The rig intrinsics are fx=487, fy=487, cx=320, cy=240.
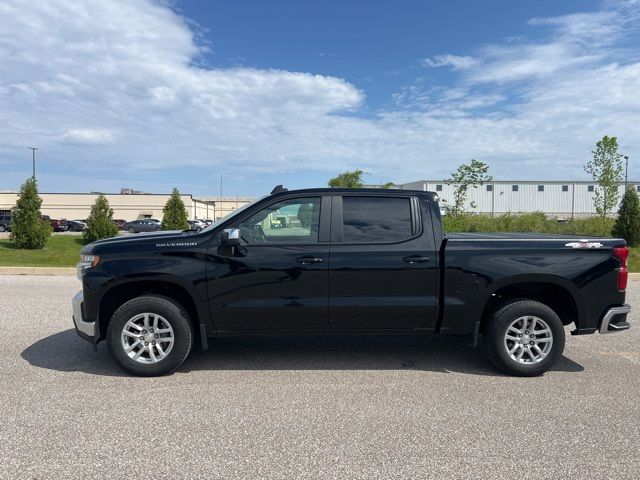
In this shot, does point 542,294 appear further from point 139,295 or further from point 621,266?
point 139,295

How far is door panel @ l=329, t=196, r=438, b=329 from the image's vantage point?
473 centimetres

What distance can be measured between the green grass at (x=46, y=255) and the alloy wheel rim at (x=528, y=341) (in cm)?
1432

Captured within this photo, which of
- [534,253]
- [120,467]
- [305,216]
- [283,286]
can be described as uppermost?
[305,216]

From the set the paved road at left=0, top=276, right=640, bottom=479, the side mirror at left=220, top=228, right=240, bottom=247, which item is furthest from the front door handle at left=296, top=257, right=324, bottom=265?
the paved road at left=0, top=276, right=640, bottom=479

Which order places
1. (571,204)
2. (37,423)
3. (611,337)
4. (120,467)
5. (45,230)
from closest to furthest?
1. (120,467)
2. (37,423)
3. (611,337)
4. (45,230)
5. (571,204)

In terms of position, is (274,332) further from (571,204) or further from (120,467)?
(571,204)

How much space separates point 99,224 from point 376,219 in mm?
22174

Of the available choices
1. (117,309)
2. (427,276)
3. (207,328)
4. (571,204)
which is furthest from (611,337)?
(571,204)

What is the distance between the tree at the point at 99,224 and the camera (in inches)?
941

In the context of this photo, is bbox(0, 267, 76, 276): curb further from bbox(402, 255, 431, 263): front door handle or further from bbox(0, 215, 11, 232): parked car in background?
bbox(0, 215, 11, 232): parked car in background

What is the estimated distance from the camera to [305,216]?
4.92 metres

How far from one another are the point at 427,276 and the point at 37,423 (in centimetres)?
351

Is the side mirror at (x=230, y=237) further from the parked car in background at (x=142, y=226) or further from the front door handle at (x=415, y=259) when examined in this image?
the parked car in background at (x=142, y=226)

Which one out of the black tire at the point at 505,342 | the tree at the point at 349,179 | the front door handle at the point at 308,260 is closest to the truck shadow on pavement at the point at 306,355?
the black tire at the point at 505,342
